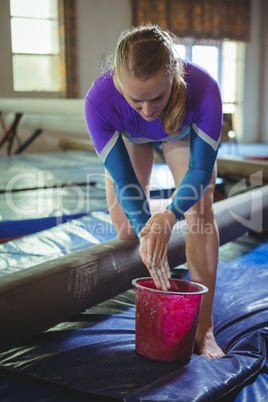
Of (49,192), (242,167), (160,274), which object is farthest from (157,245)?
(242,167)

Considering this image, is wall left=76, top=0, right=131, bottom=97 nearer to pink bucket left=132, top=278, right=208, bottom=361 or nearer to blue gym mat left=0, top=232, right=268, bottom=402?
blue gym mat left=0, top=232, right=268, bottom=402

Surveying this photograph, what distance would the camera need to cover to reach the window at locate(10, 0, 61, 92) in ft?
22.8

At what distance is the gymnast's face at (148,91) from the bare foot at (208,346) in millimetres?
684

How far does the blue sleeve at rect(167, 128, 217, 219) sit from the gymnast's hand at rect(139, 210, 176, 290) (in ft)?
0.19

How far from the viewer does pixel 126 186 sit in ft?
4.52

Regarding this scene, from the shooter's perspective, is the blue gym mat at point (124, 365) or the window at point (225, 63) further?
the window at point (225, 63)

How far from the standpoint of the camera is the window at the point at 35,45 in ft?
22.8

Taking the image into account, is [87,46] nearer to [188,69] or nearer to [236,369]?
[188,69]

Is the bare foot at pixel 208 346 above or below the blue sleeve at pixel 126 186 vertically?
below

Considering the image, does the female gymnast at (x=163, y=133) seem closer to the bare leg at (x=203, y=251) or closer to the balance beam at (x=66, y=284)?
the bare leg at (x=203, y=251)

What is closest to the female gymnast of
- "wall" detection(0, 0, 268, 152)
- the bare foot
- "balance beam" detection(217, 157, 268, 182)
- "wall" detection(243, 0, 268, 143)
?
the bare foot

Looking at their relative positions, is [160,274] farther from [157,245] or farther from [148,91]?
[148,91]

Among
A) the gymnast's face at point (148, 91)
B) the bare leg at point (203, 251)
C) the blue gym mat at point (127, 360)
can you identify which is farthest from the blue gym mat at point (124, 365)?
the gymnast's face at point (148, 91)

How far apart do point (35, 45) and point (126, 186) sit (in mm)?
6470
